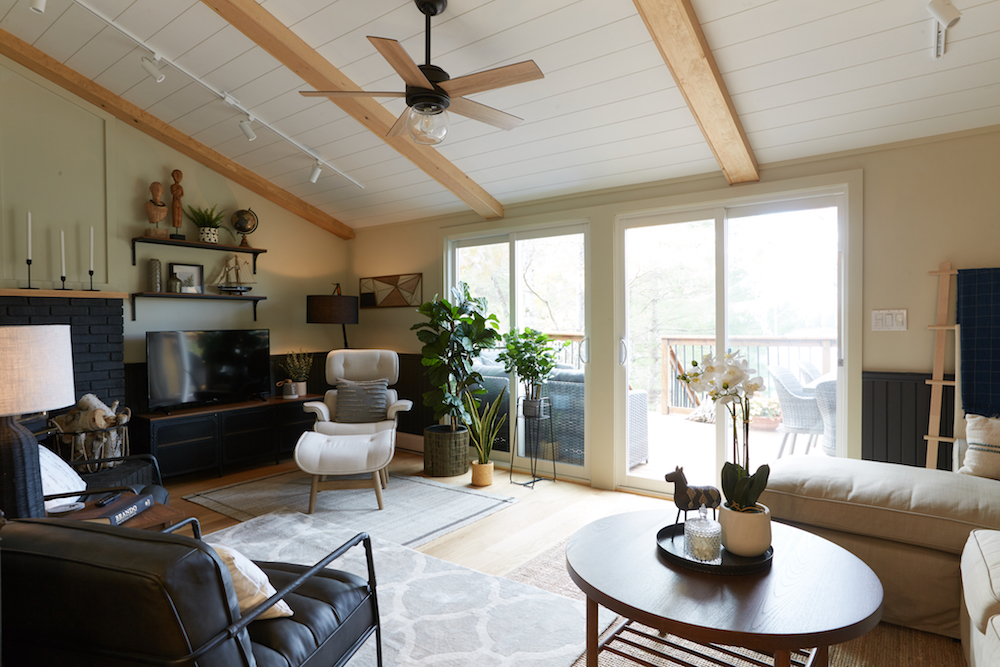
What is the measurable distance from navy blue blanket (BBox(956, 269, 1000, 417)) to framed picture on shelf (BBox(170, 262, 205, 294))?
5.27 m

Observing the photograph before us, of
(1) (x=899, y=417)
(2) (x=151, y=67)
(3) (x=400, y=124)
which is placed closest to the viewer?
(3) (x=400, y=124)

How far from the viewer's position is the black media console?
419cm

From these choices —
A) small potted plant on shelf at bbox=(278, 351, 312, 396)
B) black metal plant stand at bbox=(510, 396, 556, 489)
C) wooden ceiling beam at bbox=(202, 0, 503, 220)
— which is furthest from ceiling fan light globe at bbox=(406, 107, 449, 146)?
small potted plant on shelf at bbox=(278, 351, 312, 396)

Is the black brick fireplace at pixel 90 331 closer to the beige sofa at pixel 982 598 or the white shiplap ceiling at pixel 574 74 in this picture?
the white shiplap ceiling at pixel 574 74

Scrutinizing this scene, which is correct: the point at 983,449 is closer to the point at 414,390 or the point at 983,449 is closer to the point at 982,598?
the point at 982,598

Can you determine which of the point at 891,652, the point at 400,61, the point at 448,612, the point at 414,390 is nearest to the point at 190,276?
the point at 414,390

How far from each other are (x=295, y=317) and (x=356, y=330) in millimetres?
655

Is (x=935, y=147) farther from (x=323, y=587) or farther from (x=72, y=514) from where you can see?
(x=72, y=514)

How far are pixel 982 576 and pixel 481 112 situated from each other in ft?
7.96

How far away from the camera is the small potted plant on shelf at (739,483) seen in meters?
1.74

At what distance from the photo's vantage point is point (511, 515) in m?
3.61

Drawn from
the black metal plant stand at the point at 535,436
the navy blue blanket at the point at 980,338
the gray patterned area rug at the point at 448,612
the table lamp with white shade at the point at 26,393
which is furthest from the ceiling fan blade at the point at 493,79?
the black metal plant stand at the point at 535,436

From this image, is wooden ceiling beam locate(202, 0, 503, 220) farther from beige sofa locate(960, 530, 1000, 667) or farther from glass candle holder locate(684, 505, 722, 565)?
Result: beige sofa locate(960, 530, 1000, 667)

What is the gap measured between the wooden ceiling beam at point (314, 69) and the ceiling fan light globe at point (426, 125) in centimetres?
79
